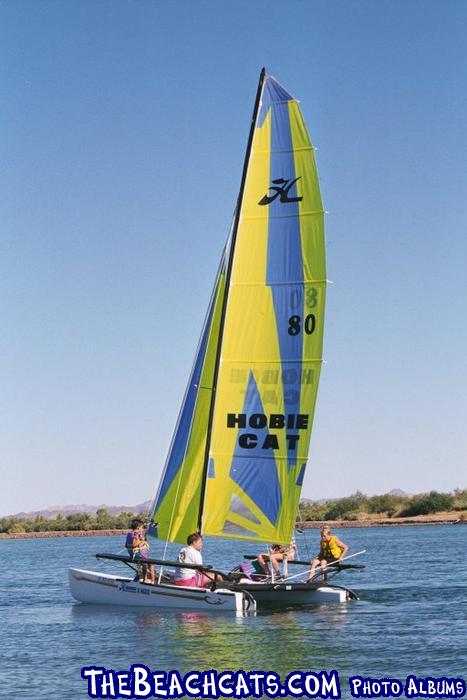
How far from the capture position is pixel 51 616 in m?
25.9

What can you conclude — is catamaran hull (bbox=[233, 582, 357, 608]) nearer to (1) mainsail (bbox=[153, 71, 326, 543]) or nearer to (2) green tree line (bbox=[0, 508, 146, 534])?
(1) mainsail (bbox=[153, 71, 326, 543])

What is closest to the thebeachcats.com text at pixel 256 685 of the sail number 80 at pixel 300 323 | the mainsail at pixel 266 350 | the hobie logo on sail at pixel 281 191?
the mainsail at pixel 266 350

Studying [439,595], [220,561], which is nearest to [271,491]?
[439,595]

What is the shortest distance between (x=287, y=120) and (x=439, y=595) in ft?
41.4

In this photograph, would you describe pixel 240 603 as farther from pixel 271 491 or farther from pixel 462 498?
pixel 462 498

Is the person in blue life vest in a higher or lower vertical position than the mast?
lower

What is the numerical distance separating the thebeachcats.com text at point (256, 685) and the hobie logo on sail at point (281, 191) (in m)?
12.4

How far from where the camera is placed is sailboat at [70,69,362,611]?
84.0 ft

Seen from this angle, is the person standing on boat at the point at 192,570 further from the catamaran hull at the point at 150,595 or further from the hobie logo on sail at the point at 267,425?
the hobie logo on sail at the point at 267,425

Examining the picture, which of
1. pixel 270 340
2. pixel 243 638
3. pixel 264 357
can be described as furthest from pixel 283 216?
pixel 243 638

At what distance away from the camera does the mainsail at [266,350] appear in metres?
25.6

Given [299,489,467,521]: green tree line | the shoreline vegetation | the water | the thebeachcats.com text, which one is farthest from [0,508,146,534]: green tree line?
the thebeachcats.com text

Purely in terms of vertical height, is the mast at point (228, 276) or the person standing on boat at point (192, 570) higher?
the mast at point (228, 276)

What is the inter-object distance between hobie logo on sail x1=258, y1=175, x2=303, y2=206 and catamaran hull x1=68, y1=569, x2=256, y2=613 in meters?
9.36
